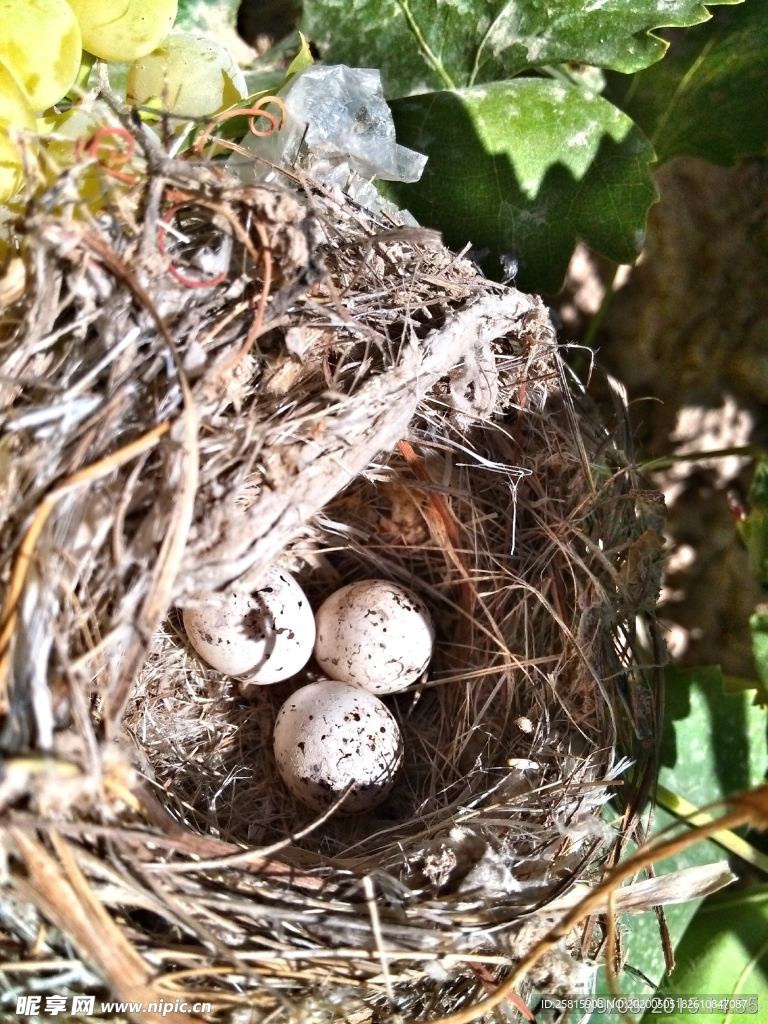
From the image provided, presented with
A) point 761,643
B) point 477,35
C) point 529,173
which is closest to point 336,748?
point 761,643

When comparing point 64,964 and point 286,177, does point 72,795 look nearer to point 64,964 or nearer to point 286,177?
point 64,964

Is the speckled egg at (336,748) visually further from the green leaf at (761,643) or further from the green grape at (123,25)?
the green grape at (123,25)

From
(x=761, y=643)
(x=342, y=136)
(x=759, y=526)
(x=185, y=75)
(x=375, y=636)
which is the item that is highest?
(x=185, y=75)

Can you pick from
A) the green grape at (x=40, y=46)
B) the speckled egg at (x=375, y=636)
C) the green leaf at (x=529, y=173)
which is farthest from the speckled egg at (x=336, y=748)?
the green grape at (x=40, y=46)

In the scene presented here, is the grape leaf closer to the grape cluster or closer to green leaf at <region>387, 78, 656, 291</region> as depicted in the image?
green leaf at <region>387, 78, 656, 291</region>

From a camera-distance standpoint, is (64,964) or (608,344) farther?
(608,344)

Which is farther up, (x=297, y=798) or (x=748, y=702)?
(x=297, y=798)

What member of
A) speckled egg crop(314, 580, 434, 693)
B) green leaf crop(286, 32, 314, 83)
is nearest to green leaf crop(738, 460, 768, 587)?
speckled egg crop(314, 580, 434, 693)

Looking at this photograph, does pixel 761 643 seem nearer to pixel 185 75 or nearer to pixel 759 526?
pixel 759 526

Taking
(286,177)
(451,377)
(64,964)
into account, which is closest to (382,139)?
(286,177)
